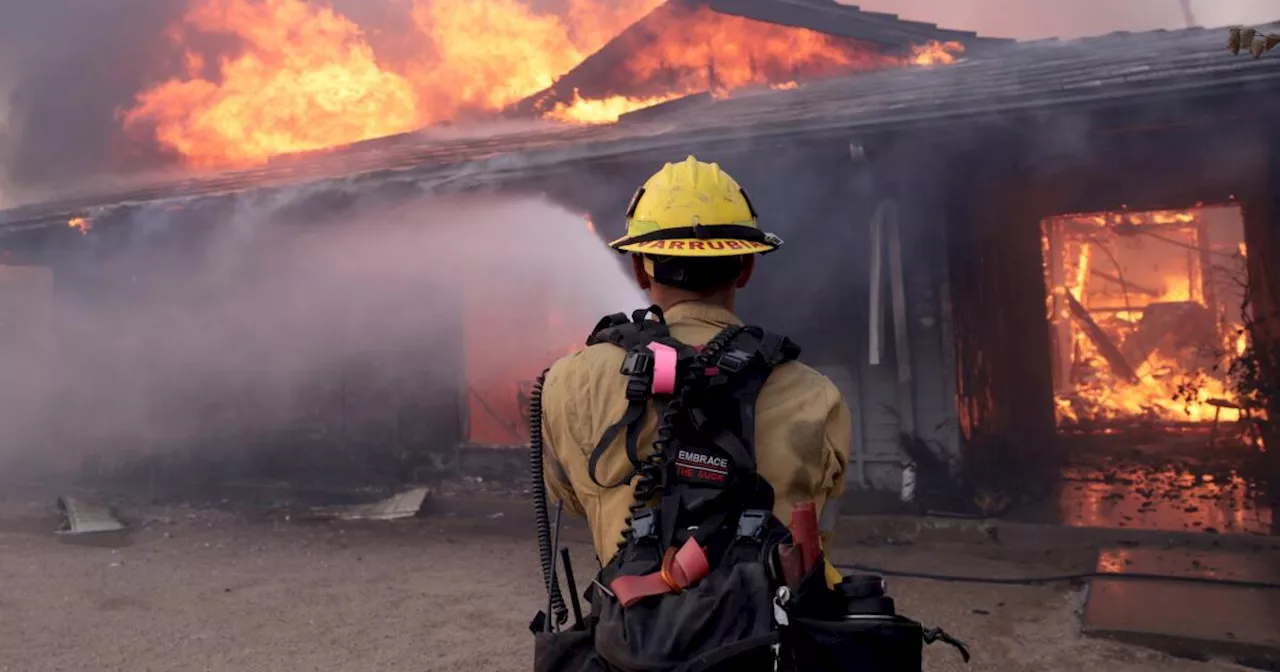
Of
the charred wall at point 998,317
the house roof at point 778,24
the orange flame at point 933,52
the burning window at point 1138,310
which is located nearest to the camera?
the charred wall at point 998,317

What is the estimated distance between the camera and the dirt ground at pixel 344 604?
4867 mm

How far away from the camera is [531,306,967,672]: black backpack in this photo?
158 centimetres

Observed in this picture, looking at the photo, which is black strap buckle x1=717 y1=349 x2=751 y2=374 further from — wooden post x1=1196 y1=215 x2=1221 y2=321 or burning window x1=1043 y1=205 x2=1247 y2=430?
wooden post x1=1196 y1=215 x2=1221 y2=321

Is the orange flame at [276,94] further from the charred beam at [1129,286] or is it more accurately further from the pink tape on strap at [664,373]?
the pink tape on strap at [664,373]

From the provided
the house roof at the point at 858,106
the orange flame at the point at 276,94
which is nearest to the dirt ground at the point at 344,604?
the house roof at the point at 858,106

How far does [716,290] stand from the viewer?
2.02m

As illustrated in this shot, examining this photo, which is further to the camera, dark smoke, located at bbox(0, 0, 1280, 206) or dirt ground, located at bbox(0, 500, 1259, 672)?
dark smoke, located at bbox(0, 0, 1280, 206)

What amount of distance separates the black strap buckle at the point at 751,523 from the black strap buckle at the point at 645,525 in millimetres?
155

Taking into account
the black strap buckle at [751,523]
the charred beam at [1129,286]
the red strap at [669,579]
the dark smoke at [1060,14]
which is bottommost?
the charred beam at [1129,286]

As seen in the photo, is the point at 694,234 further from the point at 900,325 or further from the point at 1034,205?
the point at 1034,205

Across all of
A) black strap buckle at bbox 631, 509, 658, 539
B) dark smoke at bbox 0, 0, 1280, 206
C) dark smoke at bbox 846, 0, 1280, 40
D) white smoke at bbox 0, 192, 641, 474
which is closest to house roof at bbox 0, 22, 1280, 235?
white smoke at bbox 0, 192, 641, 474

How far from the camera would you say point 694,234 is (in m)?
1.97

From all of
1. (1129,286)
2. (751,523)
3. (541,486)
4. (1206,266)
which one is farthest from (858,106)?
(1129,286)

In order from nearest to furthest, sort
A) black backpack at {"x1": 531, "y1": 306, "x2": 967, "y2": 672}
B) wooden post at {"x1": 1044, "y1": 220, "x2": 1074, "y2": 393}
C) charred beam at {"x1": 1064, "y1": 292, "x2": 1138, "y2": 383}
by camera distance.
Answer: black backpack at {"x1": 531, "y1": 306, "x2": 967, "y2": 672} → charred beam at {"x1": 1064, "y1": 292, "x2": 1138, "y2": 383} → wooden post at {"x1": 1044, "y1": 220, "x2": 1074, "y2": 393}
